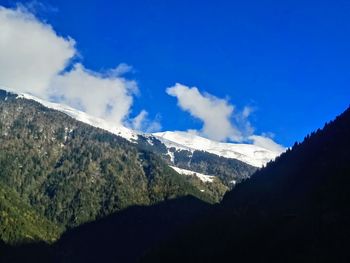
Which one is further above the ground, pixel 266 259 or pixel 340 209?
pixel 340 209

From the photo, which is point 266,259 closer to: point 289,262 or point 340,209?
point 289,262

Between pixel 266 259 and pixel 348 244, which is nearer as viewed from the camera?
pixel 348 244

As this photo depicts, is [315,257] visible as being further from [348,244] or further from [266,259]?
[266,259]

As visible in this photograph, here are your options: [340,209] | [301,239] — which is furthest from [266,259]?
[340,209]

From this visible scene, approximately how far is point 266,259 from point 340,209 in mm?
29154

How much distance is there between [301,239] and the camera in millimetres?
189750

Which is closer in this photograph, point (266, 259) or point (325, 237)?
point (325, 237)

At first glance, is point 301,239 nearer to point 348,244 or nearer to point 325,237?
point 325,237

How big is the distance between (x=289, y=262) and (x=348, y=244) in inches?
817

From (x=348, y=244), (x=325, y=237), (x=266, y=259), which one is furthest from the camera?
(x=266, y=259)

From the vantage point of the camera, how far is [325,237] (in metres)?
181

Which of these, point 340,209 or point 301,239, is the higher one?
point 340,209

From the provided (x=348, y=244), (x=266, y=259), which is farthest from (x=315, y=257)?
(x=266, y=259)

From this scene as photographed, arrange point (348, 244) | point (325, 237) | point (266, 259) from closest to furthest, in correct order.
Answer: point (348, 244) < point (325, 237) < point (266, 259)
